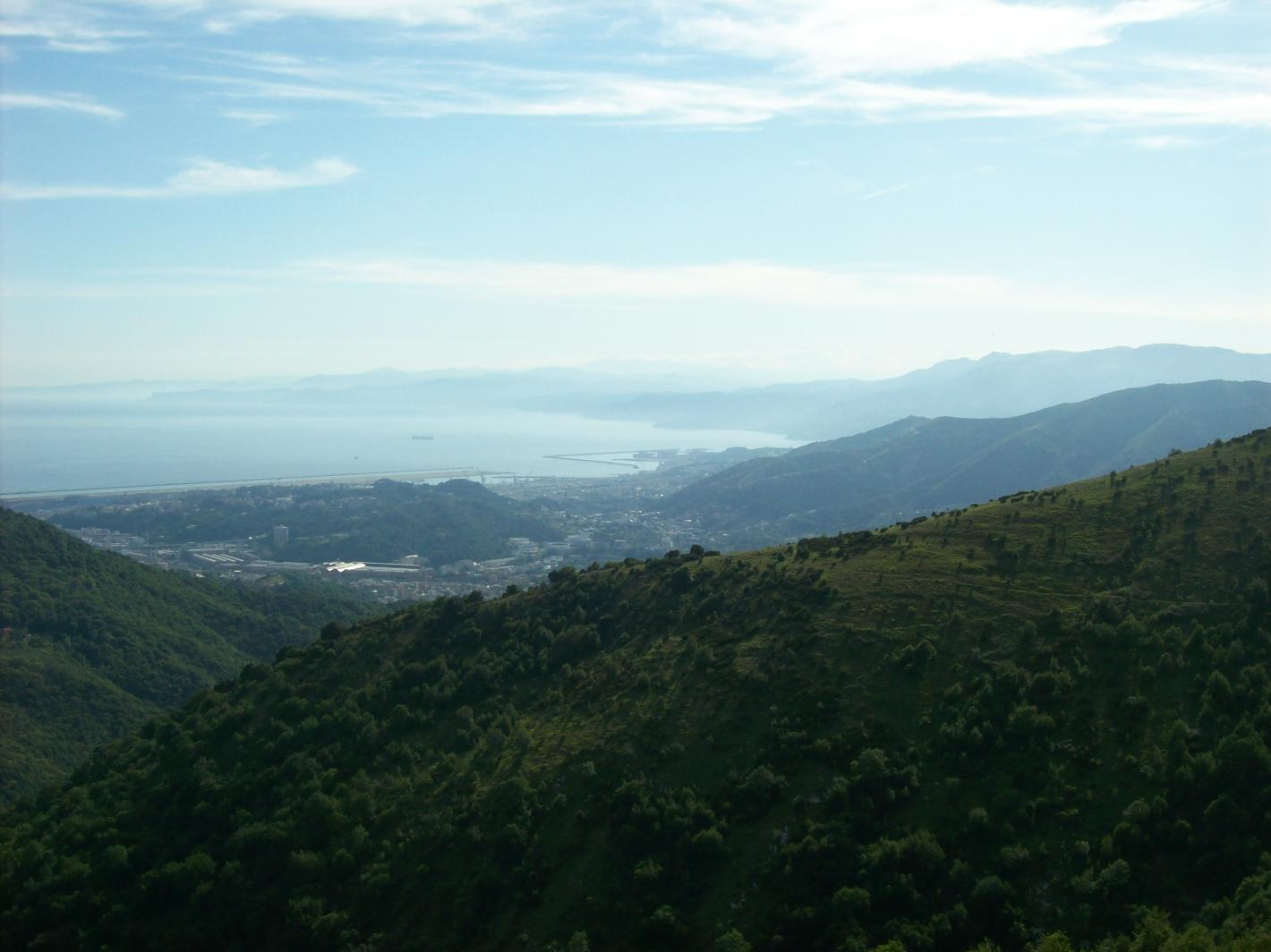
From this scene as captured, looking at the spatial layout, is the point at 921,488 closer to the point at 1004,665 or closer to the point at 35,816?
the point at 1004,665

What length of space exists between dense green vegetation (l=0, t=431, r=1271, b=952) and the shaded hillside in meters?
69.7

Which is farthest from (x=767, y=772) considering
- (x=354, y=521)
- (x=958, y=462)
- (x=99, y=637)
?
(x=958, y=462)

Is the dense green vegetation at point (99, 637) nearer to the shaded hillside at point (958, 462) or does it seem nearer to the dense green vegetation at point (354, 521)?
the dense green vegetation at point (354, 521)

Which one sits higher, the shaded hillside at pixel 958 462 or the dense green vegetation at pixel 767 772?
the shaded hillside at pixel 958 462

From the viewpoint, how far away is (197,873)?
23953 mm

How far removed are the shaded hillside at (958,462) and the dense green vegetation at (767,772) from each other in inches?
2744

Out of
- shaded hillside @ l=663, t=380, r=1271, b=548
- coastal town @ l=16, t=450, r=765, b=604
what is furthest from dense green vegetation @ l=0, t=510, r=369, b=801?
shaded hillside @ l=663, t=380, r=1271, b=548

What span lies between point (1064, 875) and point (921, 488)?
348 ft

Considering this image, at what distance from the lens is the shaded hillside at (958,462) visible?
11294cm

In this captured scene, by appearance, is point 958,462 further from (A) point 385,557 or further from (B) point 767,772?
(B) point 767,772

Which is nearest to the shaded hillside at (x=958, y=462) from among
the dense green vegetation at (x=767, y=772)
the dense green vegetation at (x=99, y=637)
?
the dense green vegetation at (x=99, y=637)

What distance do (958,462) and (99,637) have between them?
10554 cm

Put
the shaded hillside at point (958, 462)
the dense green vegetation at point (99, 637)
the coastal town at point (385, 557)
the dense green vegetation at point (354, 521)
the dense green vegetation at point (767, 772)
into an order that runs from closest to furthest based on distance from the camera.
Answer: the dense green vegetation at point (767, 772), the dense green vegetation at point (99, 637), the coastal town at point (385, 557), the dense green vegetation at point (354, 521), the shaded hillside at point (958, 462)

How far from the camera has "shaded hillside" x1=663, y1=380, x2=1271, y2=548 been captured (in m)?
113
